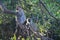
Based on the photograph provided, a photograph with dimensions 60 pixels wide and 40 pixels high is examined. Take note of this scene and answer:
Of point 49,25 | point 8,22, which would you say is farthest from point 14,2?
point 49,25

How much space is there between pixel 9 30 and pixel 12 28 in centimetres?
5

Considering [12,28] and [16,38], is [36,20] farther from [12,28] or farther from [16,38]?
[16,38]

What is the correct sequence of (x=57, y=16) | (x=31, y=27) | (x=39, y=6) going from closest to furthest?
1. (x=31, y=27)
2. (x=39, y=6)
3. (x=57, y=16)

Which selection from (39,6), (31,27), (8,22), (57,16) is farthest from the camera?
(57,16)

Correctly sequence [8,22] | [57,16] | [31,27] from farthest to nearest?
1. [57,16]
2. [8,22]
3. [31,27]

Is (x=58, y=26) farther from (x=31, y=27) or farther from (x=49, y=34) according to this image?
(x=31, y=27)

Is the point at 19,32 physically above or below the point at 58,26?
above

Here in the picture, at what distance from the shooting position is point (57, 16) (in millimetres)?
3029

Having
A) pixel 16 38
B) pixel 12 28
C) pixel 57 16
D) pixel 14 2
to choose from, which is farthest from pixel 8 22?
pixel 57 16

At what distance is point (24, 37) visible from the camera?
2.07 m

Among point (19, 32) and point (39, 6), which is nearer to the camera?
point (19, 32)

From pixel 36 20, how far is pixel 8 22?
398mm

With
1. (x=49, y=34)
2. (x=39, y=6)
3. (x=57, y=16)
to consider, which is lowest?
(x=49, y=34)

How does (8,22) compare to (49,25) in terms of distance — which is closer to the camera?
(8,22)
